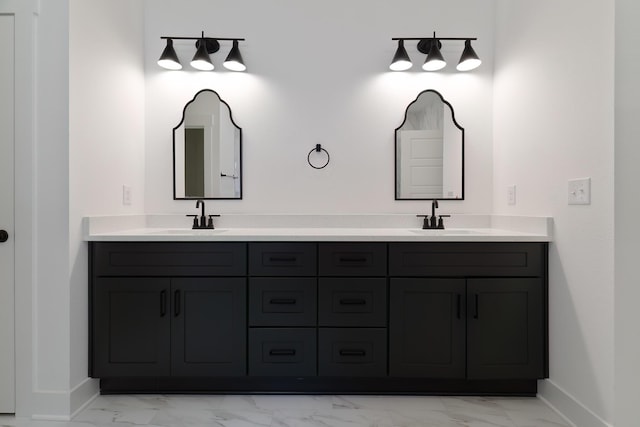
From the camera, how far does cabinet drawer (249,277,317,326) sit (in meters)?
1.90

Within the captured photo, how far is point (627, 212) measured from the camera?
43.7 inches

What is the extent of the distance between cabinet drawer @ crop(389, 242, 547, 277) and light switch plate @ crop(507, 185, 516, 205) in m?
0.41

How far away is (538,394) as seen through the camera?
6.43 ft

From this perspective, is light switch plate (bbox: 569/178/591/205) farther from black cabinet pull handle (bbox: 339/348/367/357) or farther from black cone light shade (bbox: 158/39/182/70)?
black cone light shade (bbox: 158/39/182/70)

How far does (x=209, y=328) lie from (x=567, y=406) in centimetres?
181

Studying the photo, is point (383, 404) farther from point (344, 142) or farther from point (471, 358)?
point (344, 142)

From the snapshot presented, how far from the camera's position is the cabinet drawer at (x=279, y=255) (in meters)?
1.90

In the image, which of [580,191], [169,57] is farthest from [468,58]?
[169,57]

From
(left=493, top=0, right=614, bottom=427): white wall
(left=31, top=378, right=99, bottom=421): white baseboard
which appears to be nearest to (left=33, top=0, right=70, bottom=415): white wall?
(left=31, top=378, right=99, bottom=421): white baseboard

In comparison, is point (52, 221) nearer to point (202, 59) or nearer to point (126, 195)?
point (126, 195)

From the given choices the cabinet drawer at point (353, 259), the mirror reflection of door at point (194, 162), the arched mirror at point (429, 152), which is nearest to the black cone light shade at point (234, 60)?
the mirror reflection of door at point (194, 162)

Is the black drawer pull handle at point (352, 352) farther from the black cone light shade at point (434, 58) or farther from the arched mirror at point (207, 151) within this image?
the black cone light shade at point (434, 58)

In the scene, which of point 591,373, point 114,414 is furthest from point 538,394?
point 114,414

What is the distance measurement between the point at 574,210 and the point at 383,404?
133 centimetres
